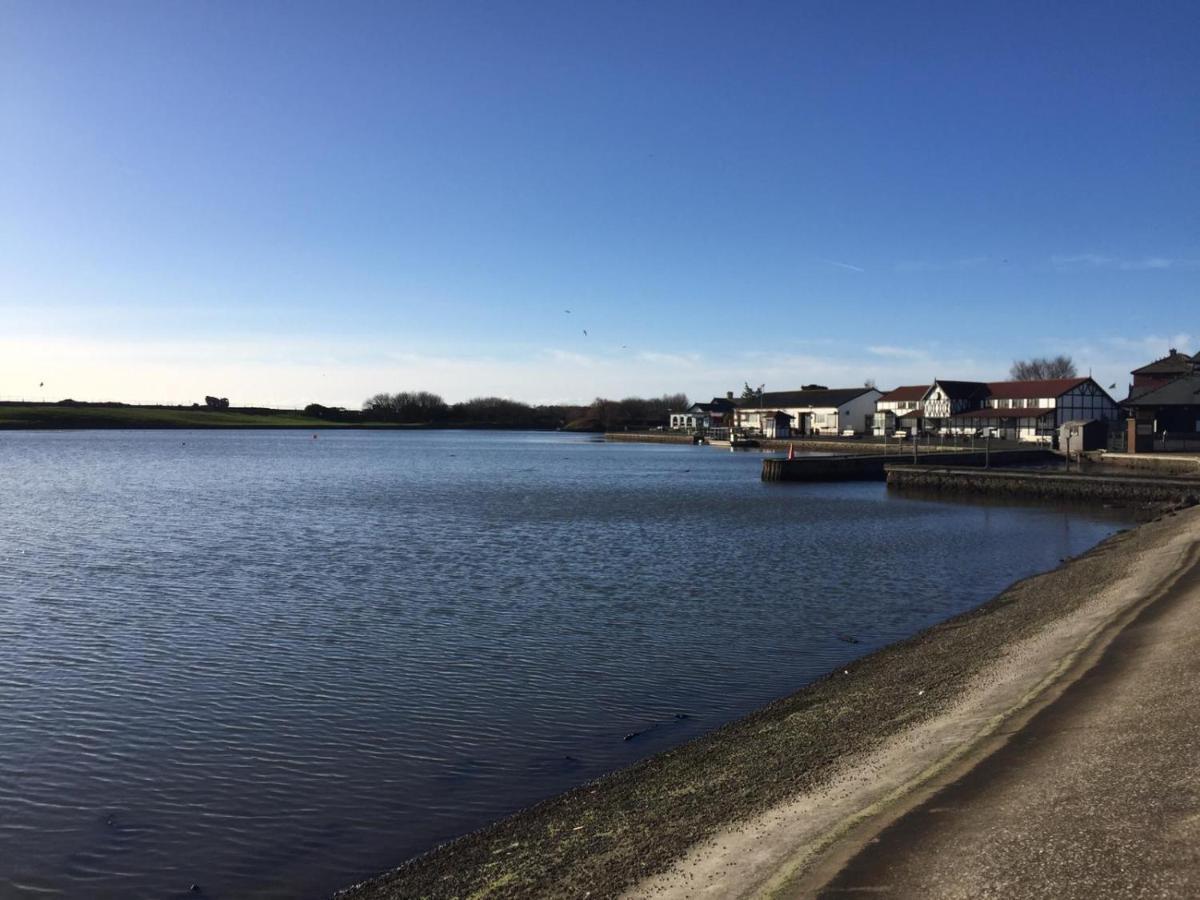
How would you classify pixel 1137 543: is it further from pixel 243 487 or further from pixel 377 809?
pixel 243 487

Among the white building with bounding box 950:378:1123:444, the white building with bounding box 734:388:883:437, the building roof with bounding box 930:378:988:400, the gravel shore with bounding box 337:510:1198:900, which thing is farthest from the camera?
the white building with bounding box 734:388:883:437

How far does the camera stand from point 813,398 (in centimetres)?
15188

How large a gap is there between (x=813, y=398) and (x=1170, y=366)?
178 feet

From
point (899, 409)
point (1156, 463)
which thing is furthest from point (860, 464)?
point (899, 409)

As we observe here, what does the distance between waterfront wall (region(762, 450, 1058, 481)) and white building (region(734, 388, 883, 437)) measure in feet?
201

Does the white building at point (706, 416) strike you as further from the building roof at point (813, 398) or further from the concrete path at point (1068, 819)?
the concrete path at point (1068, 819)

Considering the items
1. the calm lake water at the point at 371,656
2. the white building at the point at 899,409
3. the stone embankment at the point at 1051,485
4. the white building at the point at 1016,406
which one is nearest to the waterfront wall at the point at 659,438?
the white building at the point at 899,409

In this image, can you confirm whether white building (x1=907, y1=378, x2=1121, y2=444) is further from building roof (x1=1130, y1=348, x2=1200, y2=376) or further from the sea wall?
the sea wall

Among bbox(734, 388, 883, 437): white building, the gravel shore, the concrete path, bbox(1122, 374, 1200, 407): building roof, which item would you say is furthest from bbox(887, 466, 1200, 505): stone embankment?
bbox(734, 388, 883, 437): white building

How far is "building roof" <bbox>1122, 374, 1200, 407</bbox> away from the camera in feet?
260

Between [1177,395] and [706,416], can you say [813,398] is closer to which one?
[706,416]

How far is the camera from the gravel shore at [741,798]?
28.2ft

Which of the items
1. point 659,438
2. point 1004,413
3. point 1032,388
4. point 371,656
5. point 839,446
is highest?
point 1032,388

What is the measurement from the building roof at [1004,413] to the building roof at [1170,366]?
12.8 metres
